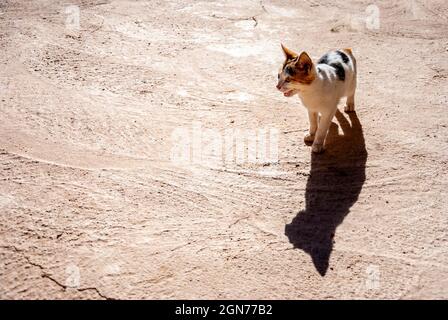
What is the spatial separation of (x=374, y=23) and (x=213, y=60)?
9.99 feet

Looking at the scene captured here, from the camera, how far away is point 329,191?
3.98 meters

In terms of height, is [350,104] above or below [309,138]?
above

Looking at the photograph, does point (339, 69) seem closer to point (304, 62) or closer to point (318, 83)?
point (318, 83)

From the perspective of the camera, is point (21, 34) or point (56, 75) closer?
point (56, 75)

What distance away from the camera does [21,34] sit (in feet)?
21.4

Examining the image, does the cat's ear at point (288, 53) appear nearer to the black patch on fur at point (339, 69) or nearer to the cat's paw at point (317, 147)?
the black patch on fur at point (339, 69)

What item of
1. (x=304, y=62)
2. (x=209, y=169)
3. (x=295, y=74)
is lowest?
(x=209, y=169)

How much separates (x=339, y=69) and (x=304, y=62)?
73 centimetres

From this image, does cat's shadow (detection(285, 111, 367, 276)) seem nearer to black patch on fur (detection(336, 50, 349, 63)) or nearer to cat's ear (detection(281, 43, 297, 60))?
black patch on fur (detection(336, 50, 349, 63))

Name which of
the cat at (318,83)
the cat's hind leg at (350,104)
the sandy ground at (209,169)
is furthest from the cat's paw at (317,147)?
the cat's hind leg at (350,104)

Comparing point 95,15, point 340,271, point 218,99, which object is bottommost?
point 340,271

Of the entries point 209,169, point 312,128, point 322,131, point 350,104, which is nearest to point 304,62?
point 322,131
